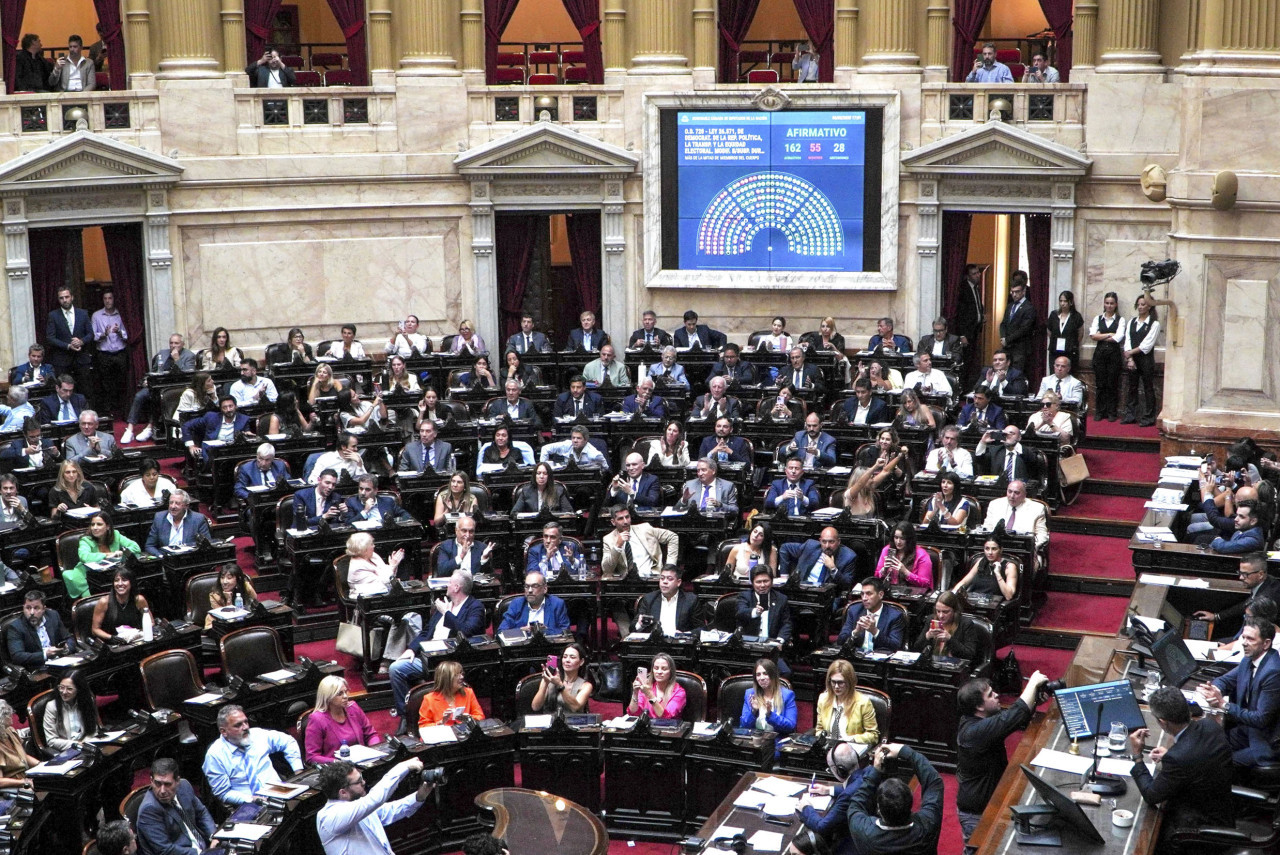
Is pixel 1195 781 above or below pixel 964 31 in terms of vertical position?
below

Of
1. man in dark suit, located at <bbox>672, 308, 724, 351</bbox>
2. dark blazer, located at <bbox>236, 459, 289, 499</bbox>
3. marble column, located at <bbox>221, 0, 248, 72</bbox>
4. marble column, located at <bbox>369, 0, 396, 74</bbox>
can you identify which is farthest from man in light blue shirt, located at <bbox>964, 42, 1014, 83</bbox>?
dark blazer, located at <bbox>236, 459, 289, 499</bbox>

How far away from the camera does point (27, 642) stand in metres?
11.7

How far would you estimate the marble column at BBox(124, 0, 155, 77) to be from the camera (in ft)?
63.1

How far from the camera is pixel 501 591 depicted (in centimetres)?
1316

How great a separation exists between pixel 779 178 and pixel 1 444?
9540mm

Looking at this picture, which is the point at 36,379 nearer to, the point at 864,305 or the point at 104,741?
the point at 104,741

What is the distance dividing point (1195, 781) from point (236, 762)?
5.69m

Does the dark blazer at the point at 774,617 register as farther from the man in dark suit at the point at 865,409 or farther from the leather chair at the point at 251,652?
the man in dark suit at the point at 865,409

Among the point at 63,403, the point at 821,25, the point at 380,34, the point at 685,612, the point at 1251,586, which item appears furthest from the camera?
the point at 821,25

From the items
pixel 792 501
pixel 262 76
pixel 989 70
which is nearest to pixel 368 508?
pixel 792 501

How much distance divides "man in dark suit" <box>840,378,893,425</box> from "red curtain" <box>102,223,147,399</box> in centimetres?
855

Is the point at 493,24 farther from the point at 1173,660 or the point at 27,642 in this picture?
the point at 1173,660

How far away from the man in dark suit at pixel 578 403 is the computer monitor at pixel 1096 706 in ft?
27.0

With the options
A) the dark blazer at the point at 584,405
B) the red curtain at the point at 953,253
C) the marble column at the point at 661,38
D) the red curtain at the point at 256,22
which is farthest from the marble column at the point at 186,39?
the red curtain at the point at 953,253
